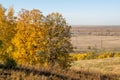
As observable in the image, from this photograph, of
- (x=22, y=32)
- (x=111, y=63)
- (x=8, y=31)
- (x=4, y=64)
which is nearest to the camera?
(x=4, y=64)

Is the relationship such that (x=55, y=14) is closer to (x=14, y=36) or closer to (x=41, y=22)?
(x=41, y=22)

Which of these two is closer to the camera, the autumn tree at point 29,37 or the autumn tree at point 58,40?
the autumn tree at point 29,37

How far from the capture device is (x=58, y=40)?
53250 mm

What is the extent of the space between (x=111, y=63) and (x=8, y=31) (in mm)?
30645

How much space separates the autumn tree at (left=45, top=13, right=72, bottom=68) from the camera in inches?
2053

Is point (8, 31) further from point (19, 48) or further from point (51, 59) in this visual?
point (51, 59)

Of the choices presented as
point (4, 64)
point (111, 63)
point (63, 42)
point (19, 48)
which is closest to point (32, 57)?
point (19, 48)

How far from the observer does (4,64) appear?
55.7 feet

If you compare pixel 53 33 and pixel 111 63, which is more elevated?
pixel 53 33

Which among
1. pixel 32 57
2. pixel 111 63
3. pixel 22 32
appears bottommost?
pixel 111 63

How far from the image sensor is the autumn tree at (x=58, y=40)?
52.2 m

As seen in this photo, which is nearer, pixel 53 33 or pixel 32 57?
pixel 32 57

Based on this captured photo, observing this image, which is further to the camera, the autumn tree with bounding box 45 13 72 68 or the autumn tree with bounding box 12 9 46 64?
the autumn tree with bounding box 45 13 72 68

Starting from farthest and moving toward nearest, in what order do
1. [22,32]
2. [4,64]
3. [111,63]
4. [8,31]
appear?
[111,63]
[22,32]
[8,31]
[4,64]
